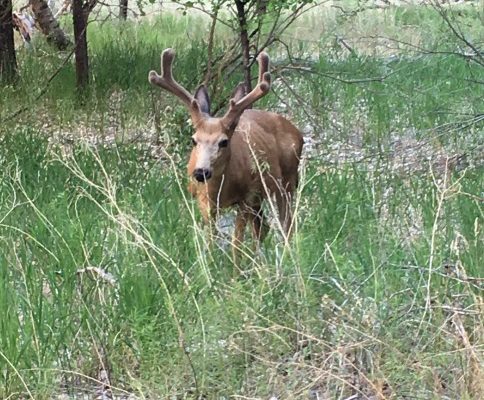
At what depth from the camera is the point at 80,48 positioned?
407 inches

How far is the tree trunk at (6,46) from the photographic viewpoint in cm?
1025

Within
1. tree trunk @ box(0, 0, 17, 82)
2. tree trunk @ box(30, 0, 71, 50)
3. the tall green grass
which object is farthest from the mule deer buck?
tree trunk @ box(30, 0, 71, 50)

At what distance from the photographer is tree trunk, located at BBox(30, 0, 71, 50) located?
46.3 feet

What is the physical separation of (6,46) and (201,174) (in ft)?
19.1

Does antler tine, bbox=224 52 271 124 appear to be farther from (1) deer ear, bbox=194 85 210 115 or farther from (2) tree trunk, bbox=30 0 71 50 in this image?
(2) tree trunk, bbox=30 0 71 50

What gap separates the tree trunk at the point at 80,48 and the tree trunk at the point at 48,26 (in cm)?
359

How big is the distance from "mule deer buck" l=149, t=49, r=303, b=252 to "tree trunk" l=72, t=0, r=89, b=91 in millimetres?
3775

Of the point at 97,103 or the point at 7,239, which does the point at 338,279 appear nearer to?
the point at 7,239

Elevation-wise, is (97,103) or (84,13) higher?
(84,13)

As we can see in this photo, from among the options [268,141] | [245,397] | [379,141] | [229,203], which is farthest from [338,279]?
[379,141]

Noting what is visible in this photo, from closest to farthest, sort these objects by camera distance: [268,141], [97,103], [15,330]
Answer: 1. [15,330]
2. [268,141]
3. [97,103]

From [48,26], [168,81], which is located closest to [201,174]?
[168,81]

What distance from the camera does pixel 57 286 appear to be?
4012 mm

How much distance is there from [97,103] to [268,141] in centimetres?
325
